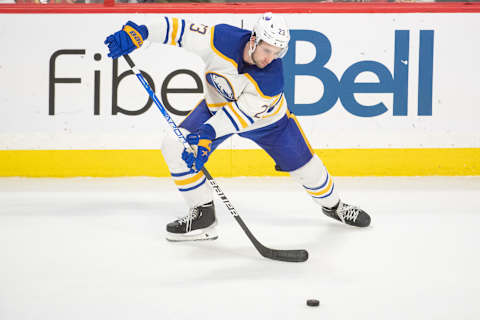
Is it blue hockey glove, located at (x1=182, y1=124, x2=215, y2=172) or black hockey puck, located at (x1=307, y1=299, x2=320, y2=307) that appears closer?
black hockey puck, located at (x1=307, y1=299, x2=320, y2=307)

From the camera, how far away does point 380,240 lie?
304 centimetres

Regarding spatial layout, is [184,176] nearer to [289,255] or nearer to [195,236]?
[195,236]

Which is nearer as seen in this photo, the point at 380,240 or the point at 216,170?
the point at 380,240

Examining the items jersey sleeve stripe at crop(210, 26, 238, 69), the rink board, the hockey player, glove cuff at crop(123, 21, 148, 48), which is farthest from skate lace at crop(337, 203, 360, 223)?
glove cuff at crop(123, 21, 148, 48)

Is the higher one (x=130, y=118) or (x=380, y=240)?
(x=130, y=118)

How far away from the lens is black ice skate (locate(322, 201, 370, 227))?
324 cm

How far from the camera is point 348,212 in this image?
3.27 metres

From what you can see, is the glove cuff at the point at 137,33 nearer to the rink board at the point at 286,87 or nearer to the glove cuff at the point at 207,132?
the glove cuff at the point at 207,132

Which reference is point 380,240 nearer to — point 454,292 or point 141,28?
point 454,292

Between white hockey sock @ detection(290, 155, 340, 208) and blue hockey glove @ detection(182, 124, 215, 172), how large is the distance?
63 cm

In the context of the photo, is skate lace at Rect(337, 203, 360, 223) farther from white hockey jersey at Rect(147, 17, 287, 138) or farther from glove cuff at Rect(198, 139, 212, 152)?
glove cuff at Rect(198, 139, 212, 152)

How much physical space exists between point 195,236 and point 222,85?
28.1 inches

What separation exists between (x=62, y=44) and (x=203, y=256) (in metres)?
2.13

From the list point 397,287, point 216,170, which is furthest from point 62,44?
point 397,287
